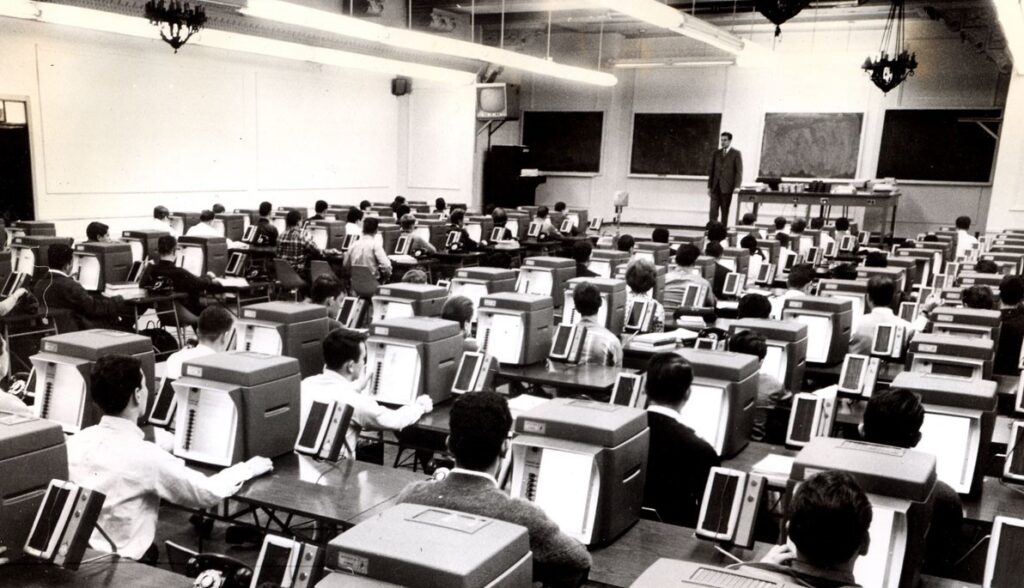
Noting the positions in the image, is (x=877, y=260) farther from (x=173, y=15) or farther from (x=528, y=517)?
(x=173, y=15)

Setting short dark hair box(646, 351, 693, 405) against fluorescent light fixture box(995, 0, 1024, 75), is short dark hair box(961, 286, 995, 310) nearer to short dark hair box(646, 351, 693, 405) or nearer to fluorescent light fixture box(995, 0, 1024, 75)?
fluorescent light fixture box(995, 0, 1024, 75)

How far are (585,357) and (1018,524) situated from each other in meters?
2.75

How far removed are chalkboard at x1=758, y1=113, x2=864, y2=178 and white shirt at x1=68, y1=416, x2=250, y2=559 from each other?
1379 centimetres

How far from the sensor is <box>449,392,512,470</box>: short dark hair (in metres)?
2.16

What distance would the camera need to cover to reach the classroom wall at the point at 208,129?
9133 mm

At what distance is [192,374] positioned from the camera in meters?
2.98

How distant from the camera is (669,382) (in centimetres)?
281

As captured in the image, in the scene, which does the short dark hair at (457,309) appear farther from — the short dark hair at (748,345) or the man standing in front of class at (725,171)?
the man standing in front of class at (725,171)

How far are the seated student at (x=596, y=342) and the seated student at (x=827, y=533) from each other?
2.78 m

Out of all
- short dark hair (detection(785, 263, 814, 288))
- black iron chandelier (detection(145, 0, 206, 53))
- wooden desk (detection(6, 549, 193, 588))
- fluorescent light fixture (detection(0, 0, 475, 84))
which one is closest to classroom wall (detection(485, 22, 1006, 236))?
fluorescent light fixture (detection(0, 0, 475, 84))

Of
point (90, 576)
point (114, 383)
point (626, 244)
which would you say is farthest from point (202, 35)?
point (90, 576)

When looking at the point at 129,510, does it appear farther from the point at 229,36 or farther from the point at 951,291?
the point at 229,36

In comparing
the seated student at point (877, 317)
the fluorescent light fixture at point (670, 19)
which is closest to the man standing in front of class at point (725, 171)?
the fluorescent light fixture at point (670, 19)

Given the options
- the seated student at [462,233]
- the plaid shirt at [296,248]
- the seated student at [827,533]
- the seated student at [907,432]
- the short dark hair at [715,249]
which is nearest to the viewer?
the seated student at [827,533]
